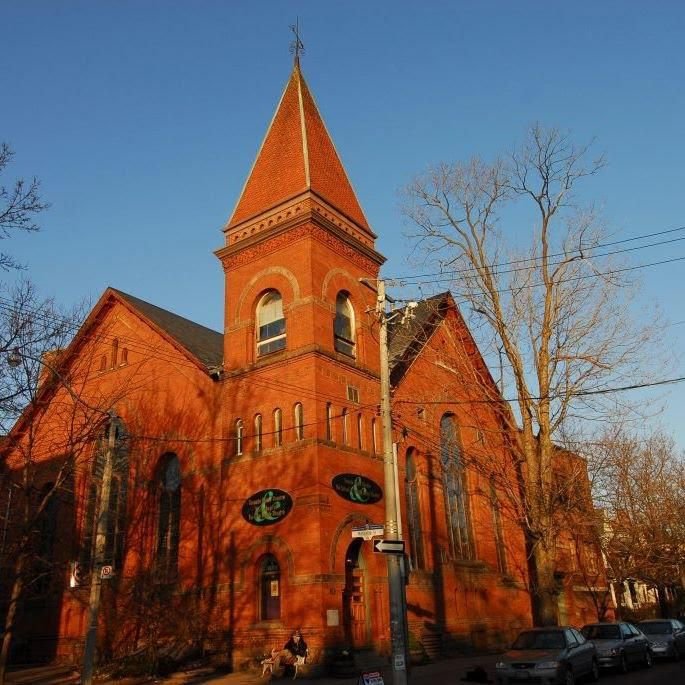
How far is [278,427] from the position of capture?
2298 centimetres

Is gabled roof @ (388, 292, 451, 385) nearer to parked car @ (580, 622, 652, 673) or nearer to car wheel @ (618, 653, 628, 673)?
parked car @ (580, 622, 652, 673)

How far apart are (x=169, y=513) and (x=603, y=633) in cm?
1531

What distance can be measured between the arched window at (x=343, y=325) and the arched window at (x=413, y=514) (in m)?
4.97

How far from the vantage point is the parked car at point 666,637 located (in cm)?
2380

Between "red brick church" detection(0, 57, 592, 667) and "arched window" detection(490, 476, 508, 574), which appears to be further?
"arched window" detection(490, 476, 508, 574)

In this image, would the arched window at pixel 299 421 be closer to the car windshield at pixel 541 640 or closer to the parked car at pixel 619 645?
the car windshield at pixel 541 640

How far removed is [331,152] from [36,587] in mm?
21179

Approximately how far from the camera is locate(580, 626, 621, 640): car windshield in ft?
67.1

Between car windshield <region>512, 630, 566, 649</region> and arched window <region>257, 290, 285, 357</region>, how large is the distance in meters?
11.9

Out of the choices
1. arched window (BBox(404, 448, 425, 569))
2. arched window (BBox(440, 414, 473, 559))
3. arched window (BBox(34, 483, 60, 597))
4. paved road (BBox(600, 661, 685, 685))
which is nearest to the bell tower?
arched window (BBox(404, 448, 425, 569))

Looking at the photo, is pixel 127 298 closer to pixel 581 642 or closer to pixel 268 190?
pixel 268 190

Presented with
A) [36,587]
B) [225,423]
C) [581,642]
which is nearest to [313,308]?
[225,423]

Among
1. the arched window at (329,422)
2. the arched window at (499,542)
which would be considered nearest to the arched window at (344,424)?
the arched window at (329,422)

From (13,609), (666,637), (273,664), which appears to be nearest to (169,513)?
(13,609)
